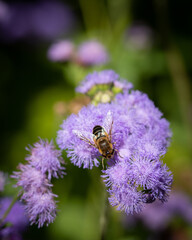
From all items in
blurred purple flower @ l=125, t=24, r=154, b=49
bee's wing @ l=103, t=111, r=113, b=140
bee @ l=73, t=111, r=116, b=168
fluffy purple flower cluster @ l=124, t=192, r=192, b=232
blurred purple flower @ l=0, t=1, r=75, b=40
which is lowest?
bee @ l=73, t=111, r=116, b=168

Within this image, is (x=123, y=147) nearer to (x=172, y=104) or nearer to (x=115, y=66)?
(x=115, y=66)

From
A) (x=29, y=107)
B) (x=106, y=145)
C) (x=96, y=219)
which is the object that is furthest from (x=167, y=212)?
(x=29, y=107)

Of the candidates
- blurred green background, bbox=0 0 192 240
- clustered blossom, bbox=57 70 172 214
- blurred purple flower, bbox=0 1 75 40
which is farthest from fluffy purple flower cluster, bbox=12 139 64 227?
blurred purple flower, bbox=0 1 75 40

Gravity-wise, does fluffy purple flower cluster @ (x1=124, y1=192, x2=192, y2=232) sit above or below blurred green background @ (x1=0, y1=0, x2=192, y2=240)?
below

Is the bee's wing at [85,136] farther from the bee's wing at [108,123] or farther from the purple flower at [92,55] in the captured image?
the purple flower at [92,55]

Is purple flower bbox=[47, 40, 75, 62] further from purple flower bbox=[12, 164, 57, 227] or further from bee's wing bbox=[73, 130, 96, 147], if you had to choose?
purple flower bbox=[12, 164, 57, 227]

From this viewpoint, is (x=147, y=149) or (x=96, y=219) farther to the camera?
(x=96, y=219)

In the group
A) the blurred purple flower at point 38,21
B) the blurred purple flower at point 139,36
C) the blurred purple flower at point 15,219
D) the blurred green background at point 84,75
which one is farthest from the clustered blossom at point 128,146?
the blurred purple flower at point 38,21

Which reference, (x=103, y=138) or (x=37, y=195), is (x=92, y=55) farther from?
(x=37, y=195)
